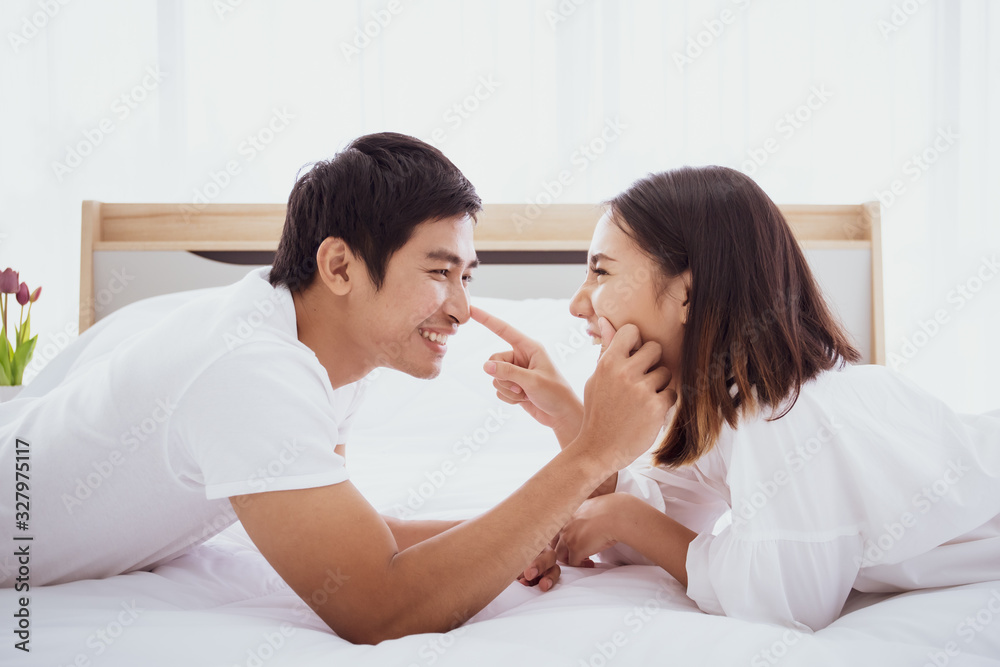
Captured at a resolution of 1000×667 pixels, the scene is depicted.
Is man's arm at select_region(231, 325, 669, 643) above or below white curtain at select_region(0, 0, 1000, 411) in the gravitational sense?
below

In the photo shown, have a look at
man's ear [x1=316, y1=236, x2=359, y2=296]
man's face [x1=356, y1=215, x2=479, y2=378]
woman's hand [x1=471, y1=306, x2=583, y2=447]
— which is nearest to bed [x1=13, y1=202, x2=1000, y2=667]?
woman's hand [x1=471, y1=306, x2=583, y2=447]

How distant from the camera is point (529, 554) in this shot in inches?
32.2

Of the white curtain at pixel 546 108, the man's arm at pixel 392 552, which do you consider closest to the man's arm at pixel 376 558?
the man's arm at pixel 392 552

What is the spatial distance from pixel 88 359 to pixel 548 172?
1.69 m

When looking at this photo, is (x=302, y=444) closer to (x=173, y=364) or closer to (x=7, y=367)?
(x=173, y=364)

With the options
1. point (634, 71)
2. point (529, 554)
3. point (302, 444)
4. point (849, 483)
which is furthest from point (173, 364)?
point (634, 71)

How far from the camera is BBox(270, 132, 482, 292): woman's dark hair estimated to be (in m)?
1.08

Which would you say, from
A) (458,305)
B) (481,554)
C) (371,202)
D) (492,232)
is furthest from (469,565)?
(492,232)

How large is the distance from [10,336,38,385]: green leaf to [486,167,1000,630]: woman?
1.67 meters

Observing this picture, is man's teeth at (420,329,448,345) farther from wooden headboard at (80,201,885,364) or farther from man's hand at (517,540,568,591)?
wooden headboard at (80,201,885,364)

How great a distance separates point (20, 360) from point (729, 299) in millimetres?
2071

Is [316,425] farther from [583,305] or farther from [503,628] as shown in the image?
[583,305]

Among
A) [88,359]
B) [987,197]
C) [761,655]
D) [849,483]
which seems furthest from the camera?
[987,197]

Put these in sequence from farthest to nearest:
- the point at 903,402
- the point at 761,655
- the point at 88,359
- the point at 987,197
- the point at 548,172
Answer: the point at 987,197
the point at 548,172
the point at 88,359
the point at 903,402
the point at 761,655
